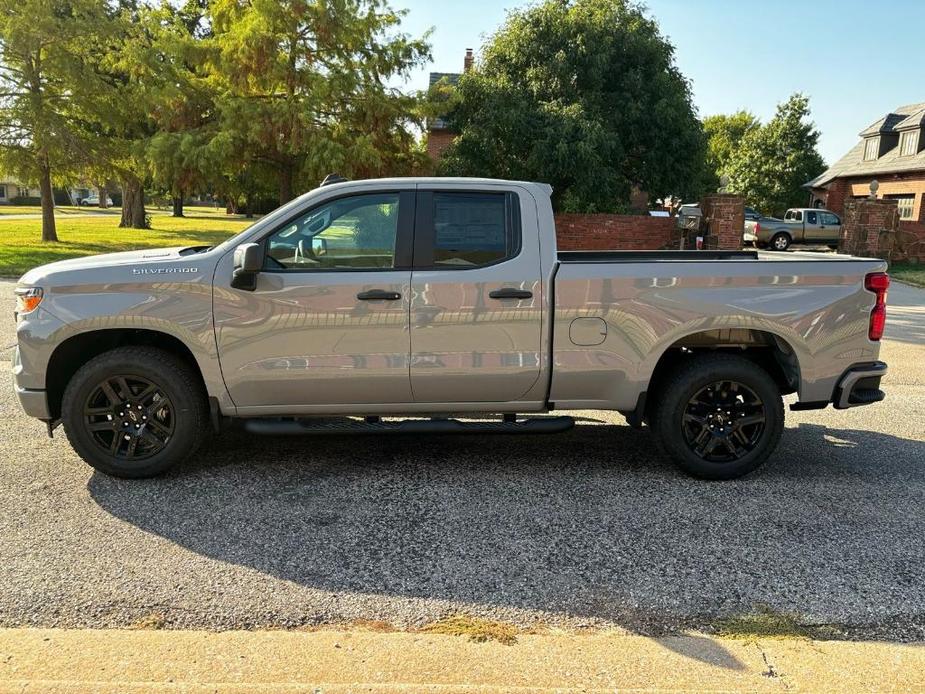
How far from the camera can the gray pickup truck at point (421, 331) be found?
4.29 m

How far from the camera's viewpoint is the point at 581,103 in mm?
17594

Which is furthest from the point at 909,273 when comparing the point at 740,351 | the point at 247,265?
the point at 247,265

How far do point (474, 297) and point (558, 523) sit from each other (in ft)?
4.67

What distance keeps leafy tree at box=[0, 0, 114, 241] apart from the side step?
19.4 m

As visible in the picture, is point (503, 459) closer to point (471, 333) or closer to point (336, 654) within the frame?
point (471, 333)

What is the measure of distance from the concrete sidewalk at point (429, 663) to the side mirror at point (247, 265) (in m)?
2.04

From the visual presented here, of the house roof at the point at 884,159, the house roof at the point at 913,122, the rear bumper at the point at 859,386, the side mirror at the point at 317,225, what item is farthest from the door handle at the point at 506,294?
the house roof at the point at 913,122

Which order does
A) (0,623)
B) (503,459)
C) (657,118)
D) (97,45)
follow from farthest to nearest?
(97,45) < (657,118) < (503,459) < (0,623)

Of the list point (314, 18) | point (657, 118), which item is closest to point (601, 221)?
point (657, 118)

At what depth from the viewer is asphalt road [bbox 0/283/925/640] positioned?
10.3 feet

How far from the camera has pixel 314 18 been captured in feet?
57.1

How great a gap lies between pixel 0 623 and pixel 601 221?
15.4m

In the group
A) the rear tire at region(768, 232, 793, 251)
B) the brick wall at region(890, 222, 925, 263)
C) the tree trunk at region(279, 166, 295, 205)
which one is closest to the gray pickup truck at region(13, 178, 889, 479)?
the tree trunk at region(279, 166, 295, 205)

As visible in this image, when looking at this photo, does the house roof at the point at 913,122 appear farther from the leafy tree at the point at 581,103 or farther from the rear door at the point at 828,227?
the leafy tree at the point at 581,103
